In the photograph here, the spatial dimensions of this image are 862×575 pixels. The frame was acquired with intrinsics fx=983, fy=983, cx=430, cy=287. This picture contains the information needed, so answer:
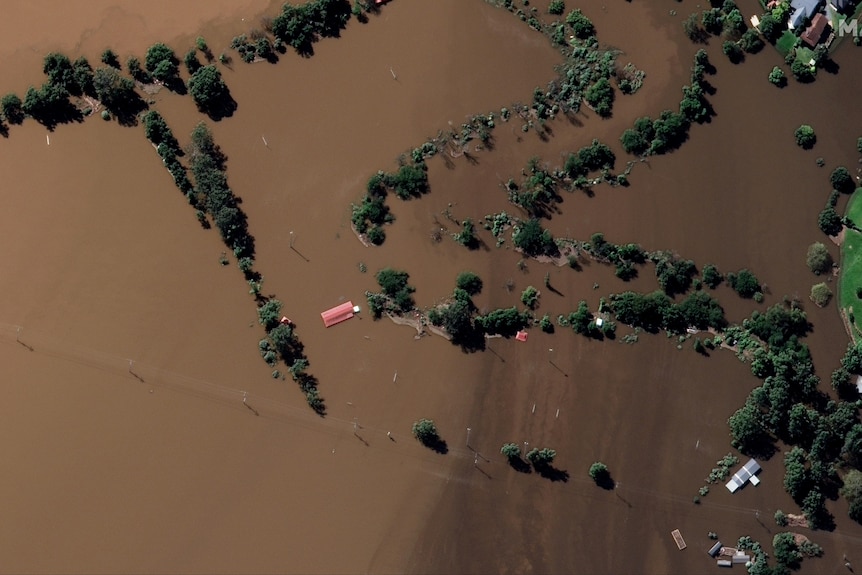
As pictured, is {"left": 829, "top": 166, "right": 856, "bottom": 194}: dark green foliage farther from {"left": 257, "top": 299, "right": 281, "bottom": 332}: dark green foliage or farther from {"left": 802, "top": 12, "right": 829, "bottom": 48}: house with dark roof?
{"left": 257, "top": 299, "right": 281, "bottom": 332}: dark green foliage

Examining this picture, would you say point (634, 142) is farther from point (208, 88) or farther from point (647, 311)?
point (208, 88)

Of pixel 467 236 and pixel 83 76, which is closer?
pixel 467 236

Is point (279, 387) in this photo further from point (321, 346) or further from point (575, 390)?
point (575, 390)

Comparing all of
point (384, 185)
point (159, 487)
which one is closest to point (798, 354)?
point (384, 185)

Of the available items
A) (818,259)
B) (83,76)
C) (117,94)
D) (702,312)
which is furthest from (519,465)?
(83,76)

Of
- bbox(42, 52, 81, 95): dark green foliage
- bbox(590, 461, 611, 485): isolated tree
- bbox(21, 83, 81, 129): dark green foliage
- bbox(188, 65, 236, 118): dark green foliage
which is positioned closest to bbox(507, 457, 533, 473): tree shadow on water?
bbox(590, 461, 611, 485): isolated tree
